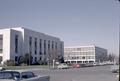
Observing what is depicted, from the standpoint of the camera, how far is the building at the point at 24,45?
105 metres

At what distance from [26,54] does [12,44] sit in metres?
6.40

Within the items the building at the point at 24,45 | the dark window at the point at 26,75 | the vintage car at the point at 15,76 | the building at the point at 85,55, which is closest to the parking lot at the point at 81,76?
the dark window at the point at 26,75

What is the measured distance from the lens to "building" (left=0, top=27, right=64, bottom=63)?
344 feet

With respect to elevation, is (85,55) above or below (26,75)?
above

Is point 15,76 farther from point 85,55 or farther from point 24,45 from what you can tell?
point 85,55

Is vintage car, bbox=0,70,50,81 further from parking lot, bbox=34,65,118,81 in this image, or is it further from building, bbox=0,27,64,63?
building, bbox=0,27,64,63

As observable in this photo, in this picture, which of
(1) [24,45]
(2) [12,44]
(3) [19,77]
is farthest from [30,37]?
(3) [19,77]

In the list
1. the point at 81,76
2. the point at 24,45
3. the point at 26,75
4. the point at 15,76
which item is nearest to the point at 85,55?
the point at 24,45

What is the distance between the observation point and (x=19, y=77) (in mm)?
14406

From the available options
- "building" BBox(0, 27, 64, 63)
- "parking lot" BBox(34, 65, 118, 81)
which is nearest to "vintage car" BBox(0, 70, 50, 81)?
"parking lot" BBox(34, 65, 118, 81)

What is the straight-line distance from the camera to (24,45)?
372 feet

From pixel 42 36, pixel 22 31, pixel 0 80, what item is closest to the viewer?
pixel 0 80

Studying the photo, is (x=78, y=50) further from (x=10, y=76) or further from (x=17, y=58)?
(x=10, y=76)

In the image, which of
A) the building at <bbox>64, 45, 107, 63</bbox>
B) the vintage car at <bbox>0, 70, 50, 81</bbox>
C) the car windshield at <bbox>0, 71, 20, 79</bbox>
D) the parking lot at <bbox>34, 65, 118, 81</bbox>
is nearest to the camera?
the vintage car at <bbox>0, 70, 50, 81</bbox>
